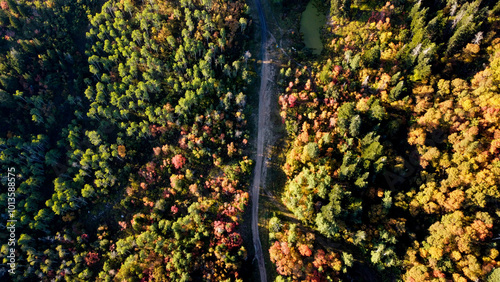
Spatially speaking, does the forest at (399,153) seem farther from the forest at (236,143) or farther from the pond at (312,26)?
the pond at (312,26)

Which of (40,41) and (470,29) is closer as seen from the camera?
(470,29)

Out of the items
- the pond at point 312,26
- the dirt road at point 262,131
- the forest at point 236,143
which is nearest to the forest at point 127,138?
the forest at point 236,143

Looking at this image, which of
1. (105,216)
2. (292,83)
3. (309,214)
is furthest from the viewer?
(292,83)

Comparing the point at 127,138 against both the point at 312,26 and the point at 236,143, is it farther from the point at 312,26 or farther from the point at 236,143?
the point at 312,26

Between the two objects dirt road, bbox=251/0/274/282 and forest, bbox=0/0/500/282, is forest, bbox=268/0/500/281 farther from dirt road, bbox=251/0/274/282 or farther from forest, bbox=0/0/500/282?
dirt road, bbox=251/0/274/282

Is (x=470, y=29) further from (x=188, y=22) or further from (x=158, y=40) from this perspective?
(x=158, y=40)

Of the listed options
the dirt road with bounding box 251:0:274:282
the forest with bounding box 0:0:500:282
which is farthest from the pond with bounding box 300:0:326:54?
the dirt road with bounding box 251:0:274:282

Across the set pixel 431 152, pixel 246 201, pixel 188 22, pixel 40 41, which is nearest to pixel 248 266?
pixel 246 201

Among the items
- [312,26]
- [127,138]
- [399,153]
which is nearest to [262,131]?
[399,153]
